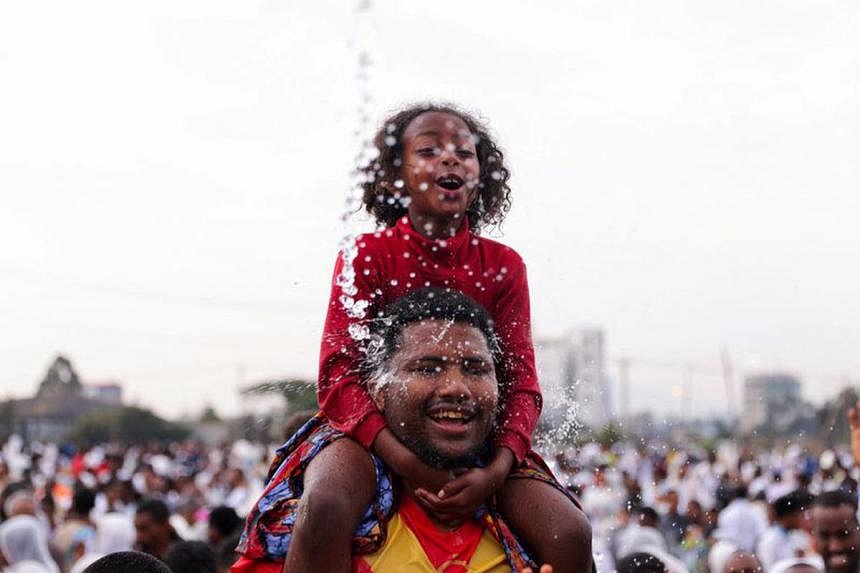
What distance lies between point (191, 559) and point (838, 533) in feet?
9.58

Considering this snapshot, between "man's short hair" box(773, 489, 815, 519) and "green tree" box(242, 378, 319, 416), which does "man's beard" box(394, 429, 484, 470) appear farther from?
"man's short hair" box(773, 489, 815, 519)

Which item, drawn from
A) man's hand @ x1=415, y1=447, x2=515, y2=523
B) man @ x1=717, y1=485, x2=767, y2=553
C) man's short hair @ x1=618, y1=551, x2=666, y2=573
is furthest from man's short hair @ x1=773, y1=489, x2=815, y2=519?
man's hand @ x1=415, y1=447, x2=515, y2=523

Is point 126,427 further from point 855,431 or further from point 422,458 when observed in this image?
point 422,458

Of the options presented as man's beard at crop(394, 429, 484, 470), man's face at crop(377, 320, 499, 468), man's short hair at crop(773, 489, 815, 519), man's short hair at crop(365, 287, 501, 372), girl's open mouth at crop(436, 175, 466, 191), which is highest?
girl's open mouth at crop(436, 175, 466, 191)

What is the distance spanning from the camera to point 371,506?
2887 millimetres

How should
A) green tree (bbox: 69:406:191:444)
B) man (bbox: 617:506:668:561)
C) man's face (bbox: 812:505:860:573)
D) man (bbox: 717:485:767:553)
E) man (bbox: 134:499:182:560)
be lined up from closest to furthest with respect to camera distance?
man's face (bbox: 812:505:860:573) → man (bbox: 134:499:182:560) → man (bbox: 617:506:668:561) → man (bbox: 717:485:767:553) → green tree (bbox: 69:406:191:444)

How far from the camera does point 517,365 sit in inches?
124

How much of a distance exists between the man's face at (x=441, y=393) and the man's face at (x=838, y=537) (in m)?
3.19

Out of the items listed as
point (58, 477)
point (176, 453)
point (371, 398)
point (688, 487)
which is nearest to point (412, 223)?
point (371, 398)

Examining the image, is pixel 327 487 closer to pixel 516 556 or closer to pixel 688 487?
pixel 516 556

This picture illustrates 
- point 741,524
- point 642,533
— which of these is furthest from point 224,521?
point 741,524

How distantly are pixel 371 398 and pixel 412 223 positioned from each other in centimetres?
49

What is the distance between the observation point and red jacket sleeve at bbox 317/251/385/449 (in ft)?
9.61

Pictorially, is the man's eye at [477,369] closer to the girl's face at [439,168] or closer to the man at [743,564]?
the girl's face at [439,168]
